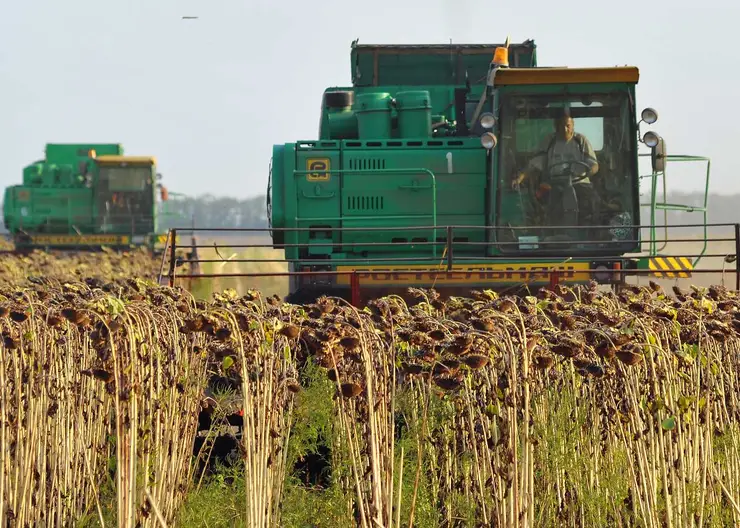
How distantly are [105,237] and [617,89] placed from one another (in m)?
26.7

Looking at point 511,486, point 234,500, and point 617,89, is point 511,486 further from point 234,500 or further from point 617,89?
point 617,89

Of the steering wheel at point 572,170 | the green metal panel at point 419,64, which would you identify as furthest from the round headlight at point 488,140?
the green metal panel at point 419,64

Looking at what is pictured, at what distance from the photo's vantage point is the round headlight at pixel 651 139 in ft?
43.4

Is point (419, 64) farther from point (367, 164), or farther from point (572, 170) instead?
point (572, 170)

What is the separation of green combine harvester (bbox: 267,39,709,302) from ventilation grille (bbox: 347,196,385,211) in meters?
0.01

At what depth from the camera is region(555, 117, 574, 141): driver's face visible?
Answer: 44.8 feet

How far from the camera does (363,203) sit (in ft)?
48.8

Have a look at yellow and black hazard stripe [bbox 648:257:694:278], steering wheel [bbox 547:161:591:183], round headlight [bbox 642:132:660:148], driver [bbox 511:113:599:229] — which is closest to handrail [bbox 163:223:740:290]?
yellow and black hazard stripe [bbox 648:257:694:278]

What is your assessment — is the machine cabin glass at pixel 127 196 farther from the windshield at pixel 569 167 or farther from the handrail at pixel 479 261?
the windshield at pixel 569 167

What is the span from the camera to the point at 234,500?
280 inches

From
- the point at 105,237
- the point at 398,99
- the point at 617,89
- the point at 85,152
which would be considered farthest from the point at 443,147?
the point at 85,152

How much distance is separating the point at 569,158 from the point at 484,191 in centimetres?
134

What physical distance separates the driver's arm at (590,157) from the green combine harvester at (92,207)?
81.5ft

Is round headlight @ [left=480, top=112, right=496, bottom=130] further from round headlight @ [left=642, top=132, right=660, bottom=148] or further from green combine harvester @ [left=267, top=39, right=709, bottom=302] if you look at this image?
round headlight @ [left=642, top=132, right=660, bottom=148]
